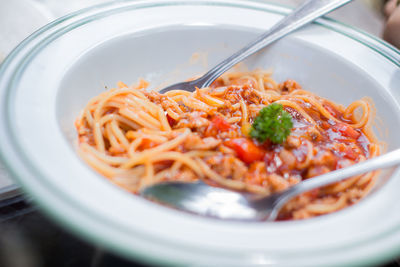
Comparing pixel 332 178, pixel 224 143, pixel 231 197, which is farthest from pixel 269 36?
pixel 231 197

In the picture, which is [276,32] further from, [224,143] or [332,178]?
[332,178]

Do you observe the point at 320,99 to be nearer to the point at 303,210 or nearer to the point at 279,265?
the point at 303,210

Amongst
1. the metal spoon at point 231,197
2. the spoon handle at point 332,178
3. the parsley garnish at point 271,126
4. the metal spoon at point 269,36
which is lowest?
the metal spoon at point 231,197

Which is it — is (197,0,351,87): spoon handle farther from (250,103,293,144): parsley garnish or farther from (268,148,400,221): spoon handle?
(268,148,400,221): spoon handle

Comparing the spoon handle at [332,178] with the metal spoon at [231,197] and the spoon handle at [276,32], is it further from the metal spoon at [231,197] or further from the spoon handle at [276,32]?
the spoon handle at [276,32]

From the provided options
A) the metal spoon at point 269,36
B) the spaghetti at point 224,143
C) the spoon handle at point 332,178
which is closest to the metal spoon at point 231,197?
the spoon handle at point 332,178
